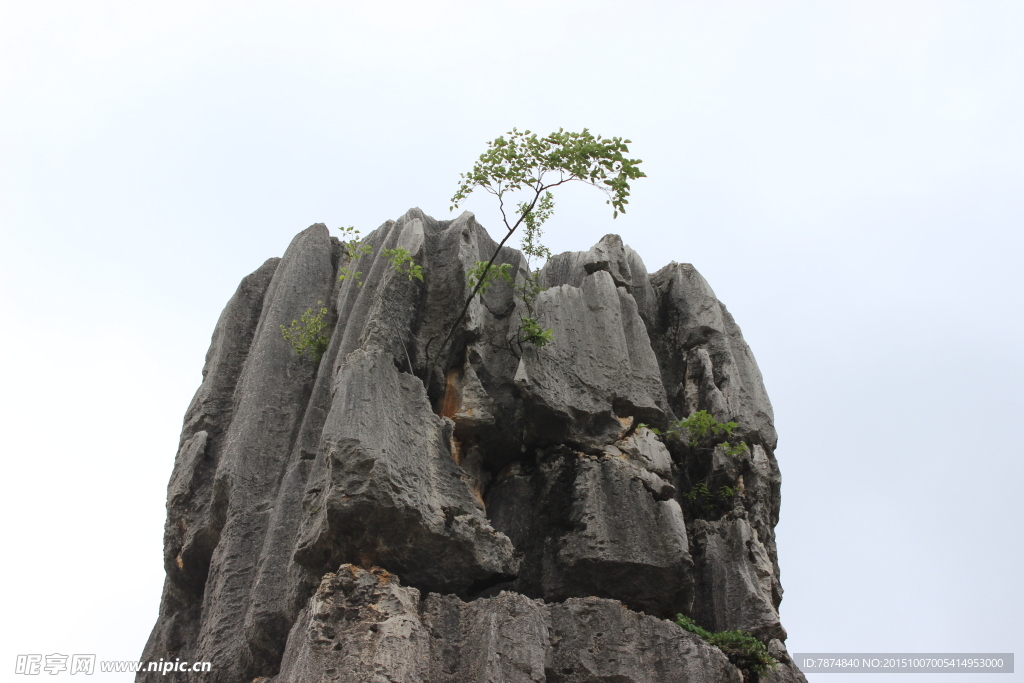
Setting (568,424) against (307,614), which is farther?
(568,424)

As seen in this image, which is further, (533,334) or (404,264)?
(533,334)

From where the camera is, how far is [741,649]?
11773mm

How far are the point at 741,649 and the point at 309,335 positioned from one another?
738cm

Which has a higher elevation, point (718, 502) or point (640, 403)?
point (640, 403)

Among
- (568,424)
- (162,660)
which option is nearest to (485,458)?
(568,424)

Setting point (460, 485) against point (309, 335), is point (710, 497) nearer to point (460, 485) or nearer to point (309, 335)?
point (460, 485)

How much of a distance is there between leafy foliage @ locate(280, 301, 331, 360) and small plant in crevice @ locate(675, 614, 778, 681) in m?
6.34

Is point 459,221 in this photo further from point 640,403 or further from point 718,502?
point 718,502

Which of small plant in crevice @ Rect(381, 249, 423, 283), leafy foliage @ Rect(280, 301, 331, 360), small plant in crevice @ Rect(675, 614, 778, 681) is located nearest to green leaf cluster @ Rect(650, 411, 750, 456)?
small plant in crevice @ Rect(675, 614, 778, 681)

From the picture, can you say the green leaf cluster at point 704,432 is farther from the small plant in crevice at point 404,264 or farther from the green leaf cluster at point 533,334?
the small plant in crevice at point 404,264

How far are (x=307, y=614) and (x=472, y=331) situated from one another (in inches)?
192

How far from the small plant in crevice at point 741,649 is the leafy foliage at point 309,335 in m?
6.34

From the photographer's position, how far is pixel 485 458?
1359 centimetres

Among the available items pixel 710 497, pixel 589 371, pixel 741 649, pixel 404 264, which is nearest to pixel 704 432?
pixel 710 497
